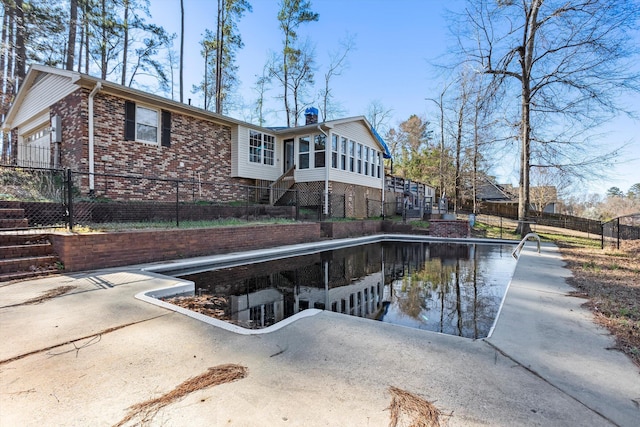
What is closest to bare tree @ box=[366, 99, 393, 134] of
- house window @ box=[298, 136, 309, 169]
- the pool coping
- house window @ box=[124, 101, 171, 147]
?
house window @ box=[298, 136, 309, 169]

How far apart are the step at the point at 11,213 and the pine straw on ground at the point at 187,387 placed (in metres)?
6.73

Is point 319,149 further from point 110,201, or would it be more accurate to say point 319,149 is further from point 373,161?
point 110,201

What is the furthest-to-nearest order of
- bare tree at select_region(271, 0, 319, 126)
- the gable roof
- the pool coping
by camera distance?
bare tree at select_region(271, 0, 319, 126), the gable roof, the pool coping

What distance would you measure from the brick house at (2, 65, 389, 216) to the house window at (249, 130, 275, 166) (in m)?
0.04

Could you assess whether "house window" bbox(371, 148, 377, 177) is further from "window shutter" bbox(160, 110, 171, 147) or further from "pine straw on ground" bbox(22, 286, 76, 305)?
"pine straw on ground" bbox(22, 286, 76, 305)

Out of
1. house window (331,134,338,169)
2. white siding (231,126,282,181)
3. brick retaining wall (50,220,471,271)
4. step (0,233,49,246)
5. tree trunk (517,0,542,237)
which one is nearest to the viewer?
step (0,233,49,246)

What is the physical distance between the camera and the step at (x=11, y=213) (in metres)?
5.84

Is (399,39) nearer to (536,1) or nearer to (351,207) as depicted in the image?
(536,1)

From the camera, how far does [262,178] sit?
13.5 meters

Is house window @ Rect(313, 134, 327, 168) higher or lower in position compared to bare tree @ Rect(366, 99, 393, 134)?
lower

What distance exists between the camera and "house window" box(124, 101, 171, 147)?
9547mm

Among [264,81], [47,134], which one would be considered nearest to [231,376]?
[47,134]

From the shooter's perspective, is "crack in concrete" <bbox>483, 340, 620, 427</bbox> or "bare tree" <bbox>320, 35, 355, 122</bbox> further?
"bare tree" <bbox>320, 35, 355, 122</bbox>

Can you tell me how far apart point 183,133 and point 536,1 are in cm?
1534
